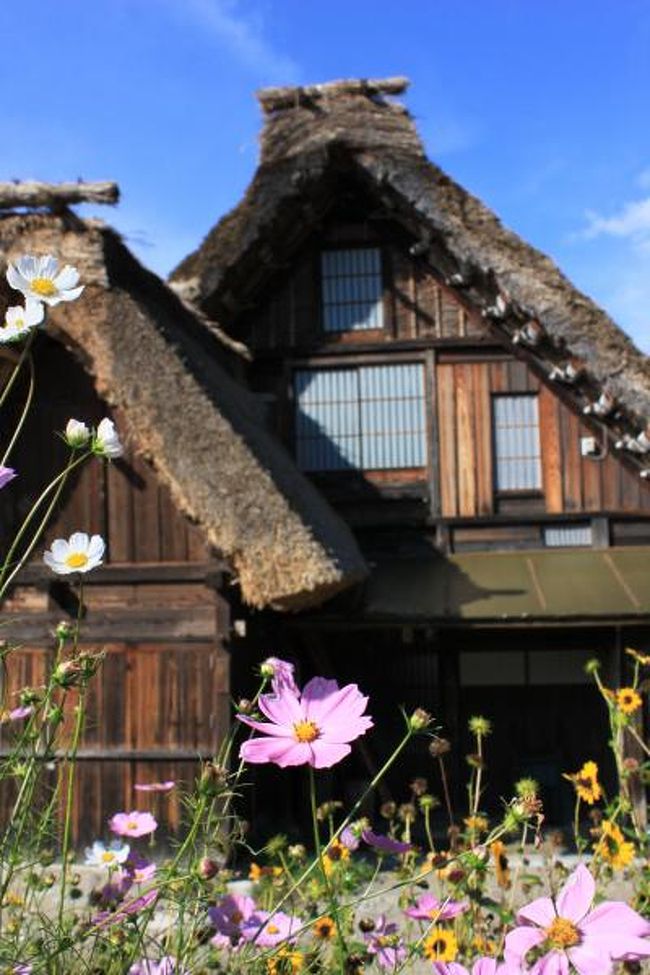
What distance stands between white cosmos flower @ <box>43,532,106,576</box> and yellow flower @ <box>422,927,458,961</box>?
0.91m

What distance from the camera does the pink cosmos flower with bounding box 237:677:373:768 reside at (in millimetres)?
1206

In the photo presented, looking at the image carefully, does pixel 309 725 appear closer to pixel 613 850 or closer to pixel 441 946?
pixel 441 946

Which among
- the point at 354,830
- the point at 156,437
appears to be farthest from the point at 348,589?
the point at 354,830

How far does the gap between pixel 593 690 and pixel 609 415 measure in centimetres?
228

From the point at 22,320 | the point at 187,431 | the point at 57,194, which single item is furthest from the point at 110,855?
the point at 57,194

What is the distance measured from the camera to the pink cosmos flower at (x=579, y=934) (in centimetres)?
103

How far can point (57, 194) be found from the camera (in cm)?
639

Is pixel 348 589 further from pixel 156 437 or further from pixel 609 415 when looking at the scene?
pixel 609 415

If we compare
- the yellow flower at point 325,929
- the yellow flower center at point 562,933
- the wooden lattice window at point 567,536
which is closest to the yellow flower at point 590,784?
the yellow flower at point 325,929

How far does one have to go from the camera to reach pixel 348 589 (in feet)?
22.0

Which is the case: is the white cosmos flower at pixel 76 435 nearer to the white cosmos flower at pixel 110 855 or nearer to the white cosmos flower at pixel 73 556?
the white cosmos flower at pixel 73 556

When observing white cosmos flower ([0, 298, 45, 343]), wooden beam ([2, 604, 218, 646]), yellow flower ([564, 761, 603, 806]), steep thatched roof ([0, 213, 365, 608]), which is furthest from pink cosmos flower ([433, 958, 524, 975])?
wooden beam ([2, 604, 218, 646])

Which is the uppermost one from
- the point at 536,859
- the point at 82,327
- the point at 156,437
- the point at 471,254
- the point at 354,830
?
the point at 471,254

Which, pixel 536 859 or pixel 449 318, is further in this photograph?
pixel 449 318
